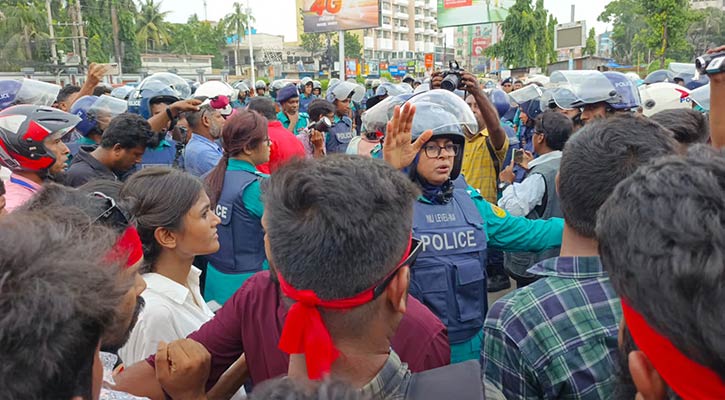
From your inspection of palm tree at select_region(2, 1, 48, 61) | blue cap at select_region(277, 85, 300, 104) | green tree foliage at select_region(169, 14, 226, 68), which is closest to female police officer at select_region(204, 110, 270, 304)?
blue cap at select_region(277, 85, 300, 104)

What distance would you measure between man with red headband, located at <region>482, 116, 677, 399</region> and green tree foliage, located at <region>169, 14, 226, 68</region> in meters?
68.4

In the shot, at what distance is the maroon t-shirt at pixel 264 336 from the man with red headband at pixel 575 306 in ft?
0.61

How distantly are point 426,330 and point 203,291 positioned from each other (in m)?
2.45

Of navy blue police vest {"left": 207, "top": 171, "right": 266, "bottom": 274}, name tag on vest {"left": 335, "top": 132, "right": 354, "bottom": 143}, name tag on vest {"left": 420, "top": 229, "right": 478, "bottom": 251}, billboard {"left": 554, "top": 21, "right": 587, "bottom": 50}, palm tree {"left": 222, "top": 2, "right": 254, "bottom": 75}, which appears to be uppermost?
palm tree {"left": 222, "top": 2, "right": 254, "bottom": 75}

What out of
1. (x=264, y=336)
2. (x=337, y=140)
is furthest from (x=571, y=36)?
(x=264, y=336)

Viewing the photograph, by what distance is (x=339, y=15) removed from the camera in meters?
27.6

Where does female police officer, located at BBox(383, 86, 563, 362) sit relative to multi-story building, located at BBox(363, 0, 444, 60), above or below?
below

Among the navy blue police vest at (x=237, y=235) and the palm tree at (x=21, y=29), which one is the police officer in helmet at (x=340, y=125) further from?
the palm tree at (x=21, y=29)

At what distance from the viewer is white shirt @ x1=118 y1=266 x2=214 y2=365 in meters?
1.95

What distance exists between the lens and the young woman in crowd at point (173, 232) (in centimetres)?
215

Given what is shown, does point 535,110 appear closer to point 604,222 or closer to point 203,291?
point 203,291

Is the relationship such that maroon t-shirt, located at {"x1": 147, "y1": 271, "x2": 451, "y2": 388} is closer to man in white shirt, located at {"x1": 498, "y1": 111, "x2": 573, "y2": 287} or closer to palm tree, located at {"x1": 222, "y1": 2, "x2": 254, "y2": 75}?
man in white shirt, located at {"x1": 498, "y1": 111, "x2": 573, "y2": 287}

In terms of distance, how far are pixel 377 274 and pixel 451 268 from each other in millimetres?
1104

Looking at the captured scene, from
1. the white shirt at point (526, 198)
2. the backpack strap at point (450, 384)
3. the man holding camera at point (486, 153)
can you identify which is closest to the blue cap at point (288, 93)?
the man holding camera at point (486, 153)
